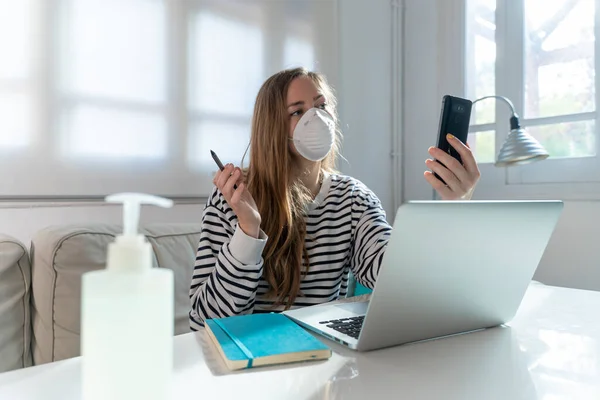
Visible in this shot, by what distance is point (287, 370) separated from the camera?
19.6 inches

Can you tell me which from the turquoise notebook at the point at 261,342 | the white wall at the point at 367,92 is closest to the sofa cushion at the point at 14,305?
the turquoise notebook at the point at 261,342

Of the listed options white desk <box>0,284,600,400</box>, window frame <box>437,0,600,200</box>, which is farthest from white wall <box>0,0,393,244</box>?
white desk <box>0,284,600,400</box>

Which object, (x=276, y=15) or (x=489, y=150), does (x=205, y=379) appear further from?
(x=489, y=150)

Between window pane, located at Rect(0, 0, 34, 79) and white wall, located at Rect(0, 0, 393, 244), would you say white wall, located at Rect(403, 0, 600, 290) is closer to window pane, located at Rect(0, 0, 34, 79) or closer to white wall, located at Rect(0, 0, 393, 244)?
white wall, located at Rect(0, 0, 393, 244)

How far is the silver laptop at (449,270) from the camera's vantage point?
0.51m

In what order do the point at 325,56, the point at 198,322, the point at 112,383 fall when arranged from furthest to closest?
1. the point at 325,56
2. the point at 198,322
3. the point at 112,383

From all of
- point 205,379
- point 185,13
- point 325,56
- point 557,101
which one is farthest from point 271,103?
point 557,101

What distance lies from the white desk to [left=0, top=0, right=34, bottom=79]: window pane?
1051mm

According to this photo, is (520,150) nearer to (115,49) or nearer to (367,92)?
(367,92)

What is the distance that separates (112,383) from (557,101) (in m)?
2.22

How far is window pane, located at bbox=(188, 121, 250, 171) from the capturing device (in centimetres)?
171

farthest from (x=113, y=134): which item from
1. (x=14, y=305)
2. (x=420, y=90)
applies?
(x=420, y=90)

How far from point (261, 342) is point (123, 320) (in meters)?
0.29

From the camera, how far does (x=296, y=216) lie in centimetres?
114
